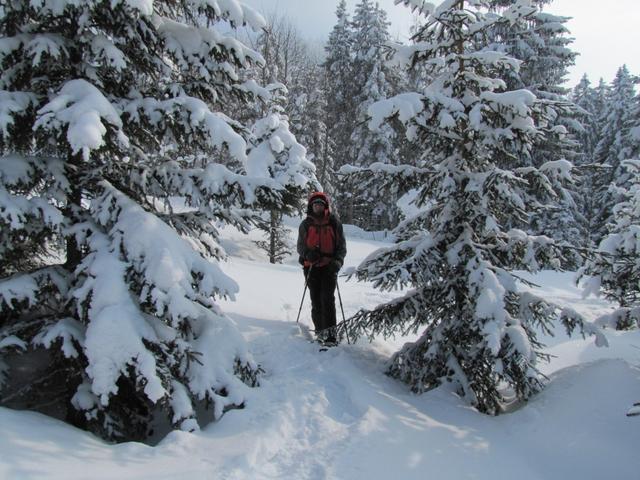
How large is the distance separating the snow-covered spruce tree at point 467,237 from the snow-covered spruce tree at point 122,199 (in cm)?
197

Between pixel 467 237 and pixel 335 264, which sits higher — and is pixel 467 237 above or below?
above

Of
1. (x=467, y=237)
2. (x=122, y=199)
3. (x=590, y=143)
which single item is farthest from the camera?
(x=590, y=143)

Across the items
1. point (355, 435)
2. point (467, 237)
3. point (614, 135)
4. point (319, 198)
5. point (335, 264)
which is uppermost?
point (614, 135)

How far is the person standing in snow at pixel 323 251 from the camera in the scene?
702 cm

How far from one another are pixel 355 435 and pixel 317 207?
3.51m

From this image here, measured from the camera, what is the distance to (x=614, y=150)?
112ft

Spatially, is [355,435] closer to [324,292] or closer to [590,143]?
[324,292]

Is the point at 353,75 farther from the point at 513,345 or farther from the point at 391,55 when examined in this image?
the point at 513,345

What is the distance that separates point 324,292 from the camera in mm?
7133

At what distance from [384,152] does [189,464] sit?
29.9m

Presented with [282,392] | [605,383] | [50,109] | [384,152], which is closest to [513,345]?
[605,383]

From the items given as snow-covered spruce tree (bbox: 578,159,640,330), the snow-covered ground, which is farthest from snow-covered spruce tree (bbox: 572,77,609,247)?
the snow-covered ground

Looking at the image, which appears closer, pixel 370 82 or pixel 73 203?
pixel 73 203

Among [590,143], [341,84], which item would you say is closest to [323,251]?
[341,84]
